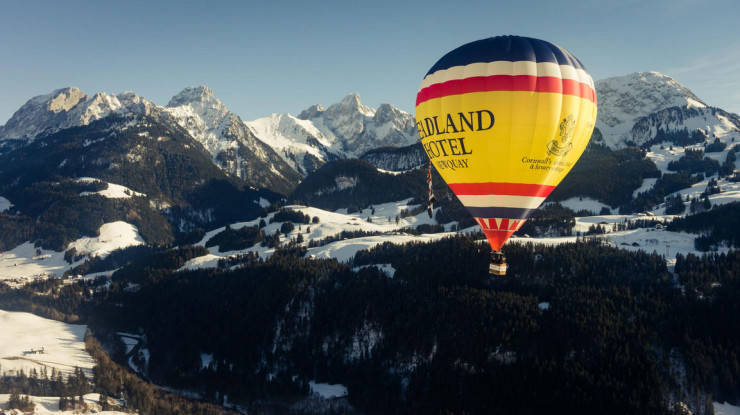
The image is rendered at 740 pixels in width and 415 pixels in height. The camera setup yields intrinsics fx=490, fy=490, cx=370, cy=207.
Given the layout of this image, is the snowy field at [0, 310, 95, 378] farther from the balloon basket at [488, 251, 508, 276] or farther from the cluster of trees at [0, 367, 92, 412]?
the balloon basket at [488, 251, 508, 276]

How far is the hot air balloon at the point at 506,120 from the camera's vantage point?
55344 mm

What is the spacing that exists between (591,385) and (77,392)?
135522 mm

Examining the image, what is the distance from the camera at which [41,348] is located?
167125 mm

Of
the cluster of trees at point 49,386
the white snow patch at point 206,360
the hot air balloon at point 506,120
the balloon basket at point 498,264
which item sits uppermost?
the hot air balloon at point 506,120

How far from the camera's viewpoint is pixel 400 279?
626 ft

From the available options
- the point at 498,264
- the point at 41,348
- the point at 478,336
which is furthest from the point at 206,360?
the point at 498,264

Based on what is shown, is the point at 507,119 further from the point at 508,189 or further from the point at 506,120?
the point at 508,189

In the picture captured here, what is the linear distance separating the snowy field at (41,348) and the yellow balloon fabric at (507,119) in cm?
14354

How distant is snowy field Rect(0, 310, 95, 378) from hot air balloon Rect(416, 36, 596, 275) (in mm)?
143317

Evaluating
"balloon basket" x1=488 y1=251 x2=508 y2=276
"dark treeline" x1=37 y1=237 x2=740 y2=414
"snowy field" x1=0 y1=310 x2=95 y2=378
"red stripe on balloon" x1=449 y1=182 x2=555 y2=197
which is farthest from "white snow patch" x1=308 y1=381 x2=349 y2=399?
"red stripe on balloon" x1=449 y1=182 x2=555 y2=197

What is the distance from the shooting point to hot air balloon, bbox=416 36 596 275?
55.3 meters

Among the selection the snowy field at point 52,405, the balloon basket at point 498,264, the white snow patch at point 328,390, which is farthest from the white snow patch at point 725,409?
the snowy field at point 52,405

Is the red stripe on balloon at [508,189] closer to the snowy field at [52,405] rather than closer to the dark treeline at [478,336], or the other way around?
the dark treeline at [478,336]

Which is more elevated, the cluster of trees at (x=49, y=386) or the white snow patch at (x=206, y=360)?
the cluster of trees at (x=49, y=386)
